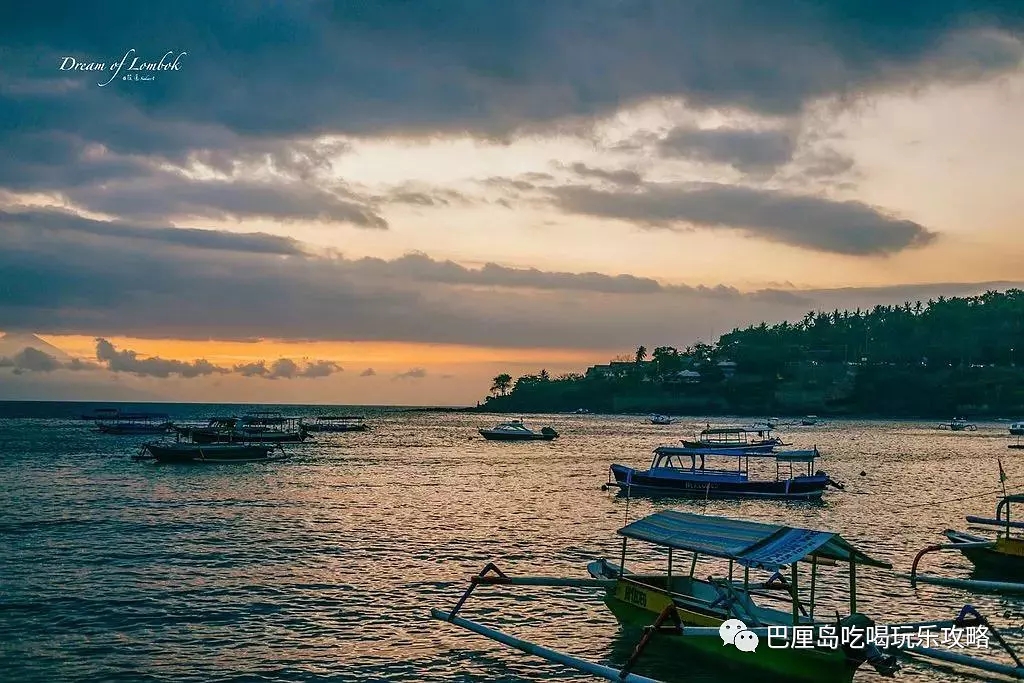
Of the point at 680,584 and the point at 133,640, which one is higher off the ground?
the point at 680,584

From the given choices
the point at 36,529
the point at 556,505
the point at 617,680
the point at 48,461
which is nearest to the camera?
the point at 617,680

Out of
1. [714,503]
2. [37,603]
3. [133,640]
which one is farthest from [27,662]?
[714,503]

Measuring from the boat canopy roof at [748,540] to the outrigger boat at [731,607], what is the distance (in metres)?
0.02

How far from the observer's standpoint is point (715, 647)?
19.3 meters

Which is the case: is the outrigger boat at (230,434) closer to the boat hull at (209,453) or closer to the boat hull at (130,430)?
the boat hull at (209,453)

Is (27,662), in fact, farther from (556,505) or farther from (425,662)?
(556,505)

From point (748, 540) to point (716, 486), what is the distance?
41943 millimetres

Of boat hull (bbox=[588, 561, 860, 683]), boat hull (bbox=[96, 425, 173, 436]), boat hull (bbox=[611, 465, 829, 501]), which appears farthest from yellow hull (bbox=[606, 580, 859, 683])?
boat hull (bbox=[96, 425, 173, 436])

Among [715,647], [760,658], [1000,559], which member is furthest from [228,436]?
[760,658]

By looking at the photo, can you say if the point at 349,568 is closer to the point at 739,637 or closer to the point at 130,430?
the point at 739,637

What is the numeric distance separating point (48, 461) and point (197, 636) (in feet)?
226

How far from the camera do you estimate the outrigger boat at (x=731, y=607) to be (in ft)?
56.8

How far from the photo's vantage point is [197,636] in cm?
2283

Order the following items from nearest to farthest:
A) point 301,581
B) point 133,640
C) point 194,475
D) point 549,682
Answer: point 549,682 < point 133,640 < point 301,581 < point 194,475
